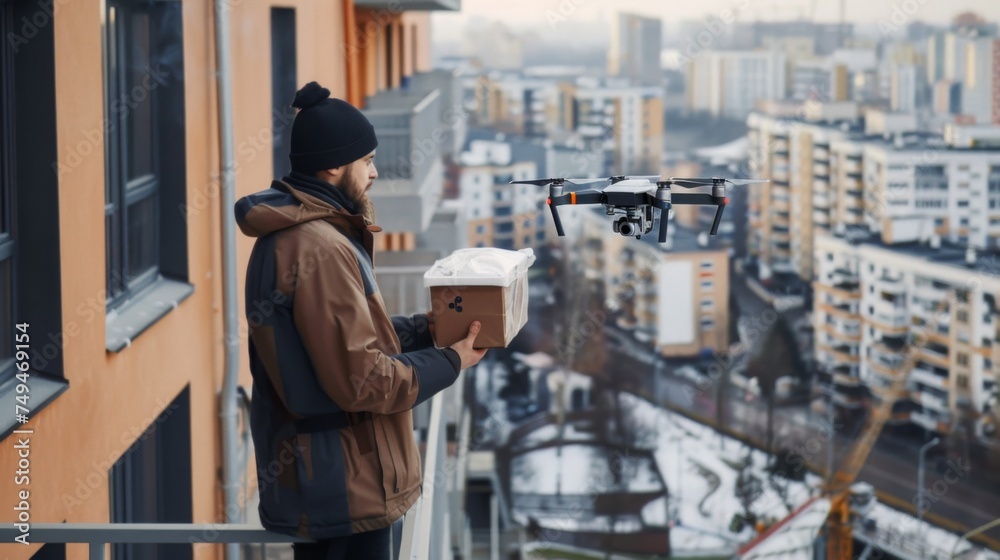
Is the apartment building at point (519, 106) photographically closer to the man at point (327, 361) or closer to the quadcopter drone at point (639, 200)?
the man at point (327, 361)

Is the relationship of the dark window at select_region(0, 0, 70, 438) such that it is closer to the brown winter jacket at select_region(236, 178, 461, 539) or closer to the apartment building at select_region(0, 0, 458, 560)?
the apartment building at select_region(0, 0, 458, 560)

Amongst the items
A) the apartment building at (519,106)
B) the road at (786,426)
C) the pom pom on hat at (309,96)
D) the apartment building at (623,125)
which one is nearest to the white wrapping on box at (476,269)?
the pom pom on hat at (309,96)

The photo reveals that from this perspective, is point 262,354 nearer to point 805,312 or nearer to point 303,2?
point 303,2

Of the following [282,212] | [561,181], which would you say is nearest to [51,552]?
[282,212]

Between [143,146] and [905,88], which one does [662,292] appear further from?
[143,146]

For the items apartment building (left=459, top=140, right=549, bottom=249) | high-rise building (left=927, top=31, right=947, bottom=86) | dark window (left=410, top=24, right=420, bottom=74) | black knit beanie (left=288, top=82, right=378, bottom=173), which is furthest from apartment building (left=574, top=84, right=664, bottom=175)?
black knit beanie (left=288, top=82, right=378, bottom=173)
